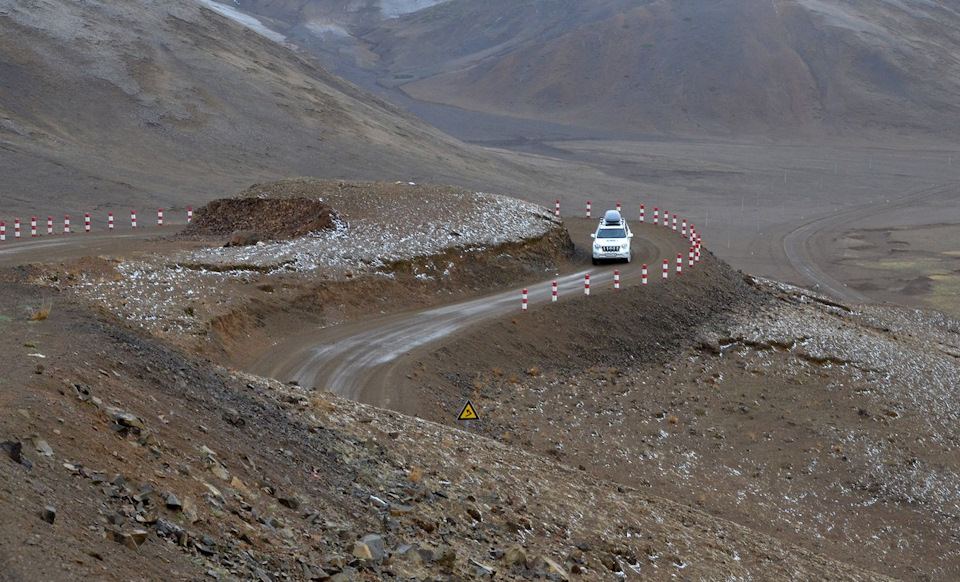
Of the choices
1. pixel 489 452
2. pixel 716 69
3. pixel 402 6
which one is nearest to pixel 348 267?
pixel 489 452

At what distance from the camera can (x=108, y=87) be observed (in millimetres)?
57219

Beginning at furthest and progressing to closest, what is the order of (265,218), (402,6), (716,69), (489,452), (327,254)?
1. (402,6)
2. (716,69)
3. (265,218)
4. (327,254)
5. (489,452)

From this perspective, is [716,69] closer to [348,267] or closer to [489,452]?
[348,267]

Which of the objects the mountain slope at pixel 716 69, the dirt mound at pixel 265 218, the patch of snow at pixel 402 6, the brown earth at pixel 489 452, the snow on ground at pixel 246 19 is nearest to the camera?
the brown earth at pixel 489 452

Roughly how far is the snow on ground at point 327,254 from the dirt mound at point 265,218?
0.58m

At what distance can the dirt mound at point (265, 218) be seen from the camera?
2833 cm

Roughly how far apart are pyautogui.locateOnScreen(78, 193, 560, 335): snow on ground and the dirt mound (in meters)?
0.58

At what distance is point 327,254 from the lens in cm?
2578

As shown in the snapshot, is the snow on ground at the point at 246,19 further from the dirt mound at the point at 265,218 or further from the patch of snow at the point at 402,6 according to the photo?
the dirt mound at the point at 265,218

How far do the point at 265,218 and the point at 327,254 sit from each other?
4795 mm

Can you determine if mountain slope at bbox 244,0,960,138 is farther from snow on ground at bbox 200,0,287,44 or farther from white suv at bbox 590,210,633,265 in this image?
white suv at bbox 590,210,633,265

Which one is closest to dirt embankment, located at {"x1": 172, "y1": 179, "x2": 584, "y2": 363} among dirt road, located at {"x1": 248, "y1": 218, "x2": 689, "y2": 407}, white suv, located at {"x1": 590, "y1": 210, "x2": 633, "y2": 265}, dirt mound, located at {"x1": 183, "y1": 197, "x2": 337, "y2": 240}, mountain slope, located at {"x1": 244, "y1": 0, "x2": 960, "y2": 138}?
dirt mound, located at {"x1": 183, "y1": 197, "x2": 337, "y2": 240}

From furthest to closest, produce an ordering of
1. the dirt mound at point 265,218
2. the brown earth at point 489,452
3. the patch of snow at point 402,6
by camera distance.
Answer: the patch of snow at point 402,6
the dirt mound at point 265,218
the brown earth at point 489,452

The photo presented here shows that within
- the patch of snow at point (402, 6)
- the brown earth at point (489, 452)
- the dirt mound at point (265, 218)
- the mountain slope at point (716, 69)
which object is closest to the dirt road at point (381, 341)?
the brown earth at point (489, 452)
